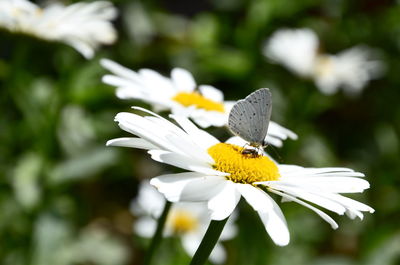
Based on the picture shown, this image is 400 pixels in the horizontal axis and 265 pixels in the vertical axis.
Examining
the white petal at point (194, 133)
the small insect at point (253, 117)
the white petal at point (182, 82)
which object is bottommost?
the white petal at point (194, 133)

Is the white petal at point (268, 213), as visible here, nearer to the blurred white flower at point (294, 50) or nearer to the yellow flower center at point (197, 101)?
the yellow flower center at point (197, 101)

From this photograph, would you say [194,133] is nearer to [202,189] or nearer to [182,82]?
[202,189]

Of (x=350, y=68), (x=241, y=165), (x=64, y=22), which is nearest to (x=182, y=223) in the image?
(x=64, y=22)

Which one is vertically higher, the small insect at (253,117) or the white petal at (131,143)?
the small insect at (253,117)

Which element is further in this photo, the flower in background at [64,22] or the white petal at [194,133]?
the flower in background at [64,22]

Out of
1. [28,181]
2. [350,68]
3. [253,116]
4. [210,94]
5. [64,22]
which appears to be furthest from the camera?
[350,68]

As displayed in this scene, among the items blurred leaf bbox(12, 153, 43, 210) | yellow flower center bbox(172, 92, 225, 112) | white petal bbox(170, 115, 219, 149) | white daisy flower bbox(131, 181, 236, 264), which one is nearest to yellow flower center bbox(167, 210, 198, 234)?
white daisy flower bbox(131, 181, 236, 264)

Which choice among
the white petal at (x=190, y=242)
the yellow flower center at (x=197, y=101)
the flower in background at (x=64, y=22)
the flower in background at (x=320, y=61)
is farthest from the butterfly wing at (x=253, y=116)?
the flower in background at (x=320, y=61)

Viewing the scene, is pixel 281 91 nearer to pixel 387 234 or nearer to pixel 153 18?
pixel 153 18
